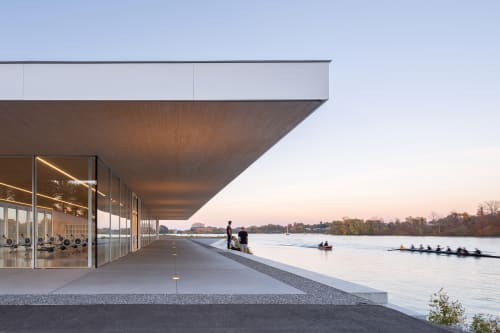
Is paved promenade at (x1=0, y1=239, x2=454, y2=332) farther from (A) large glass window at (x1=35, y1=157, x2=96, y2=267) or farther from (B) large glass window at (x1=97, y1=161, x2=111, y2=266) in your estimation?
(A) large glass window at (x1=35, y1=157, x2=96, y2=267)

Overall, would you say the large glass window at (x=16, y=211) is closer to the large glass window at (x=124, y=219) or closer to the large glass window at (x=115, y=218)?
the large glass window at (x=115, y=218)

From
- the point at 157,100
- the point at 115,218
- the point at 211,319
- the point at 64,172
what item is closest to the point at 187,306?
the point at 211,319

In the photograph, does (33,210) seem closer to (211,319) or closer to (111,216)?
(111,216)

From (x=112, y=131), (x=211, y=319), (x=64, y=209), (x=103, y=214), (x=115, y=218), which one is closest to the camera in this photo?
(x=211, y=319)

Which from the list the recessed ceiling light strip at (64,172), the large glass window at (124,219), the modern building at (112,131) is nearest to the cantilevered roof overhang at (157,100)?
the modern building at (112,131)

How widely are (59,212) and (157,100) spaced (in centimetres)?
1025

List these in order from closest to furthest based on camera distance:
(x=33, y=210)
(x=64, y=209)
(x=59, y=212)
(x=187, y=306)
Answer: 1. (x=187, y=306)
2. (x=33, y=210)
3. (x=64, y=209)
4. (x=59, y=212)

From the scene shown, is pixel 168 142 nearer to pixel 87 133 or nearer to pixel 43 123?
pixel 87 133

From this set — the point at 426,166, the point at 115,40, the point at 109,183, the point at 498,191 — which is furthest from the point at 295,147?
the point at 498,191

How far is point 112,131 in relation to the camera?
830cm

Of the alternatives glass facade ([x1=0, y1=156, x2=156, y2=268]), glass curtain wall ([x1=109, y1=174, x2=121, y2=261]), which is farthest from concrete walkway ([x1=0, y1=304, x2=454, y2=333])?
glass curtain wall ([x1=109, y1=174, x2=121, y2=261])

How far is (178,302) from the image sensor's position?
593cm

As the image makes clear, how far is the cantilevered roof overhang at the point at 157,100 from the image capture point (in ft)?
20.0

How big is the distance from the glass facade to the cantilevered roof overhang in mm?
2366
